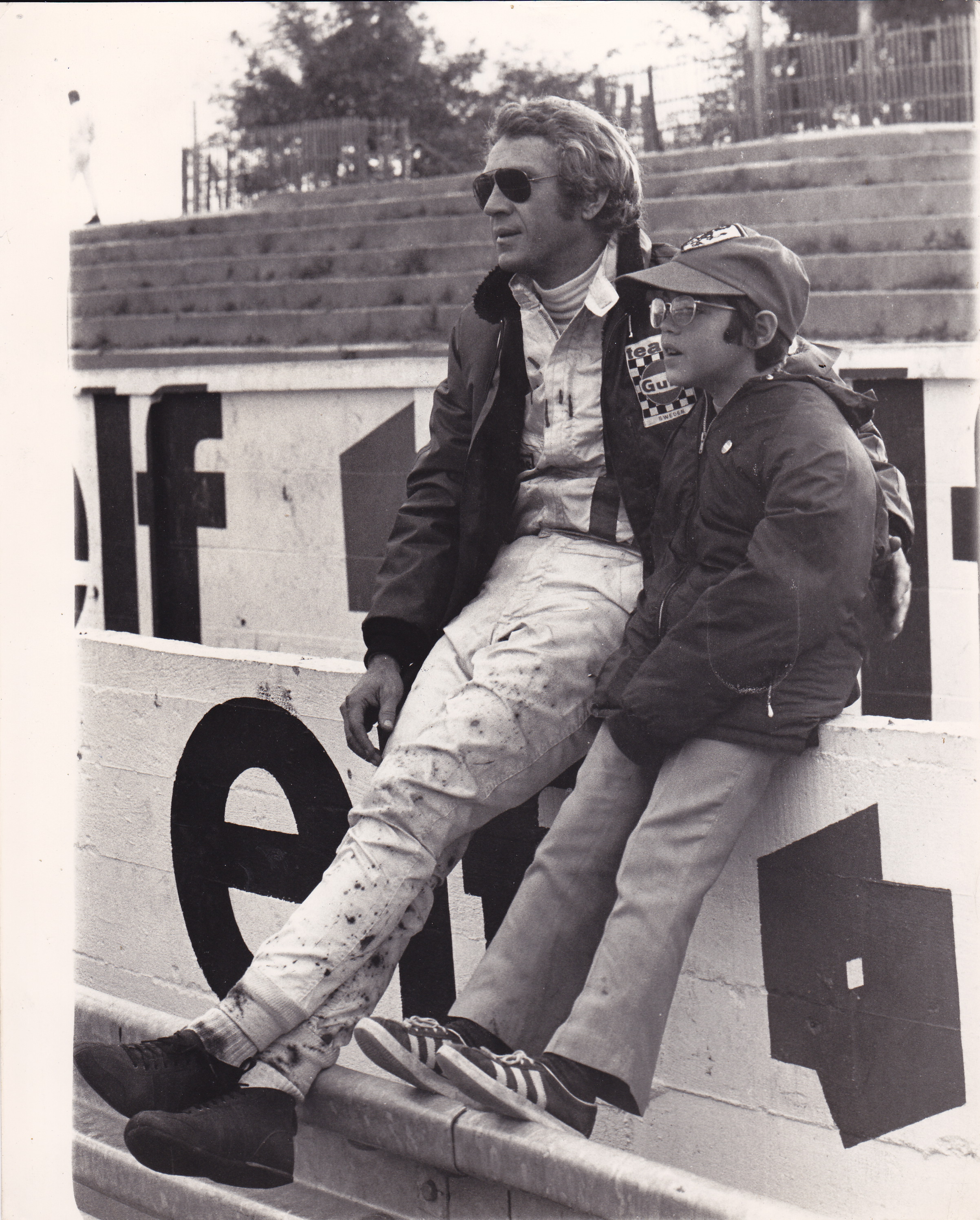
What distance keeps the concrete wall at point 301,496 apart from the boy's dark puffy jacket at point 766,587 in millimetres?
3545

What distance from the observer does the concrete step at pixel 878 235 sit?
796cm

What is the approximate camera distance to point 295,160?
18172mm

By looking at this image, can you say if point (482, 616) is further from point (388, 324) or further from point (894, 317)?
point (388, 324)

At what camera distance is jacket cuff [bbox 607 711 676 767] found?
8.09ft

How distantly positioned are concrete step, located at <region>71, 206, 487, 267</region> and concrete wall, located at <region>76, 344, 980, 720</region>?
1834 millimetres

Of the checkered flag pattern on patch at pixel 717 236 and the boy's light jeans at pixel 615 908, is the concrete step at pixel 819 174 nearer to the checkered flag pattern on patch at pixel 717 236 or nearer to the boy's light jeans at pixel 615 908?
the checkered flag pattern on patch at pixel 717 236

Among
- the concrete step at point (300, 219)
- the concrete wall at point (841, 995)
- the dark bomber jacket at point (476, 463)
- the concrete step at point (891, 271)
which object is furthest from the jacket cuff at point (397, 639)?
the concrete step at point (300, 219)

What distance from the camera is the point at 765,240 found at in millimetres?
2574

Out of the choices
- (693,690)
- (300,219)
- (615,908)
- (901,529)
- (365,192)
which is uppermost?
(365,192)

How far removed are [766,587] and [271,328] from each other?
8364 millimetres

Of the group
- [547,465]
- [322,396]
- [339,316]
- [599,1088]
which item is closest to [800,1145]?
[599,1088]

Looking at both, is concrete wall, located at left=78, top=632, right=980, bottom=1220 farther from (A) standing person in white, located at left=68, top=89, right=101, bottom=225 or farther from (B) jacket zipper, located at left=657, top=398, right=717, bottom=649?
(A) standing person in white, located at left=68, top=89, right=101, bottom=225

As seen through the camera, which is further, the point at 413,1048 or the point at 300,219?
the point at 300,219

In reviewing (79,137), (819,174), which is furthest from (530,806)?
(819,174)
